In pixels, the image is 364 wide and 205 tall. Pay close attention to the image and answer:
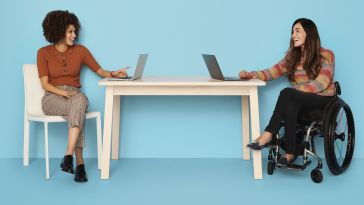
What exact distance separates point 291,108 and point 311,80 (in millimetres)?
415

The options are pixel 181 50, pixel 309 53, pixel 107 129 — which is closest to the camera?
pixel 107 129

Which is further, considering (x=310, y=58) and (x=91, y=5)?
(x=91, y=5)

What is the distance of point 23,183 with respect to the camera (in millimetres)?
3518

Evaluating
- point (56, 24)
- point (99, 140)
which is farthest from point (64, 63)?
point (99, 140)

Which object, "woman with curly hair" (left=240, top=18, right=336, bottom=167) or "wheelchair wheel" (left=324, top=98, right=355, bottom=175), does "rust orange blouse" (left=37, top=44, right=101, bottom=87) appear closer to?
"woman with curly hair" (left=240, top=18, right=336, bottom=167)

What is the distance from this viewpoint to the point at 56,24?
3951mm

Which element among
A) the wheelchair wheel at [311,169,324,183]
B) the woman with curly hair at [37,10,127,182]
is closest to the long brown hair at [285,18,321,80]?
the wheelchair wheel at [311,169,324,183]

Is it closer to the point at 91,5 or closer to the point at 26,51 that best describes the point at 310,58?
the point at 91,5

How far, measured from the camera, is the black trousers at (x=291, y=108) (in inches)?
140

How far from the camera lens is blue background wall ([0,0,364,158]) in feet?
13.6

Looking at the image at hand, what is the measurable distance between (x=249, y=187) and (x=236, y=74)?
1047 mm

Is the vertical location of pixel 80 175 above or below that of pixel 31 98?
below

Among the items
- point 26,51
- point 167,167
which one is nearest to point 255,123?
point 167,167

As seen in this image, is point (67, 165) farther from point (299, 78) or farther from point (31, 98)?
point (299, 78)
